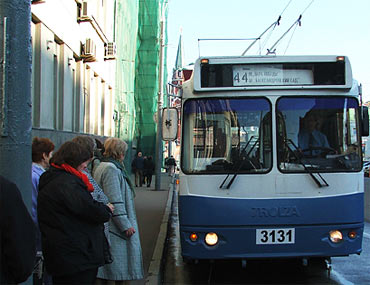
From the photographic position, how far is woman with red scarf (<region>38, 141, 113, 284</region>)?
3.74 meters

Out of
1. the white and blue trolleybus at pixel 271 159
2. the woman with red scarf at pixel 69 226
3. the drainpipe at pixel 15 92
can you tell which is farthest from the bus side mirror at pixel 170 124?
the drainpipe at pixel 15 92

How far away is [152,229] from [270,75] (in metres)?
Answer: 5.35

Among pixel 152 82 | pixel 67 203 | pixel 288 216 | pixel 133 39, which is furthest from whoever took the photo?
pixel 152 82

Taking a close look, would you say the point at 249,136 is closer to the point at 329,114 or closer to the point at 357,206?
the point at 329,114

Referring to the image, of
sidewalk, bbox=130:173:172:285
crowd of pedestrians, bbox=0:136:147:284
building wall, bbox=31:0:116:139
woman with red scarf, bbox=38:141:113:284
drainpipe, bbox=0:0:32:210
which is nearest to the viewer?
crowd of pedestrians, bbox=0:136:147:284

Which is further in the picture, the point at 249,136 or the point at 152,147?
the point at 152,147

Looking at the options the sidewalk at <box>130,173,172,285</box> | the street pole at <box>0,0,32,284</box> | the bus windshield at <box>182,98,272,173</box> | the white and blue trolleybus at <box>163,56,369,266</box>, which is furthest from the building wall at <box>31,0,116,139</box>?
the street pole at <box>0,0,32,284</box>

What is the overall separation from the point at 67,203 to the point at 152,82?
32674mm

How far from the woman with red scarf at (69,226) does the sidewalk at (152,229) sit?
2375mm

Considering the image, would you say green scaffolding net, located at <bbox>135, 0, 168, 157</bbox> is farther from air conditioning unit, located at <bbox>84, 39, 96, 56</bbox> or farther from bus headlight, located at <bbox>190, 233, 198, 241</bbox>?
bus headlight, located at <bbox>190, 233, 198, 241</bbox>

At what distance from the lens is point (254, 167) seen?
21.2ft

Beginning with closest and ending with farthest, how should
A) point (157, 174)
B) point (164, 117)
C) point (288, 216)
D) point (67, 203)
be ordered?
point (67, 203), point (288, 216), point (164, 117), point (157, 174)

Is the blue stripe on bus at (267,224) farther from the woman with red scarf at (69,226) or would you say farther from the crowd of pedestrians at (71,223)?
the woman with red scarf at (69,226)

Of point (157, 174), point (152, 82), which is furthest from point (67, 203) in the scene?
point (152, 82)
